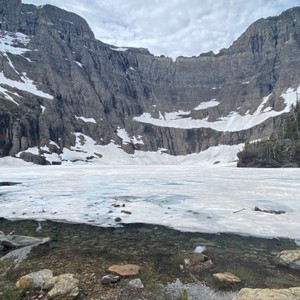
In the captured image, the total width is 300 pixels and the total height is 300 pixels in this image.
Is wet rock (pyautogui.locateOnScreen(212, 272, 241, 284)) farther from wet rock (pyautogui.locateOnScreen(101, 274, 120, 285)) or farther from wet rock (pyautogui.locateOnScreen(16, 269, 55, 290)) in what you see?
wet rock (pyautogui.locateOnScreen(16, 269, 55, 290))

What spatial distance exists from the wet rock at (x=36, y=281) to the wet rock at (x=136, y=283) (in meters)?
2.17

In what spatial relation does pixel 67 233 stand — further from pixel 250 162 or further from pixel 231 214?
pixel 250 162

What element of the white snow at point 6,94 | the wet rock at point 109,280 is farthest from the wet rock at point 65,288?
the white snow at point 6,94

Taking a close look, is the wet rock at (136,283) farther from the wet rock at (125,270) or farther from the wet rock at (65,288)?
the wet rock at (65,288)

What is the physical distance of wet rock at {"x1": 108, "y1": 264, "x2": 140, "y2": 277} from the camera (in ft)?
30.1

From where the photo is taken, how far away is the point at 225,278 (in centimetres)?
867

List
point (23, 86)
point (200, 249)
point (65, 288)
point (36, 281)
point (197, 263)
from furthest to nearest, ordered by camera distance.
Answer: point (23, 86) → point (200, 249) → point (197, 263) → point (36, 281) → point (65, 288)

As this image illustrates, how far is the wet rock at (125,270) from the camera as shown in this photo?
916 centimetres

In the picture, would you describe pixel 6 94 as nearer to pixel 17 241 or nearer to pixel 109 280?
pixel 17 241

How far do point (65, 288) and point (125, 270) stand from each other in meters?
2.09

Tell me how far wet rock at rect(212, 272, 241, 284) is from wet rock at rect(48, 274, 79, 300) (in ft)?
13.0

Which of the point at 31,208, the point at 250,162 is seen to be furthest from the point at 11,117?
the point at 31,208

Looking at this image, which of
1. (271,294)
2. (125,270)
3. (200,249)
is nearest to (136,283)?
(125,270)

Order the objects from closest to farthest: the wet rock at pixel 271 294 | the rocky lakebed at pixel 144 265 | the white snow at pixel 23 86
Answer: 1. the wet rock at pixel 271 294
2. the rocky lakebed at pixel 144 265
3. the white snow at pixel 23 86
